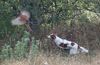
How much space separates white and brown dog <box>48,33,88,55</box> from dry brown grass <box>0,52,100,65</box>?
1.04 feet

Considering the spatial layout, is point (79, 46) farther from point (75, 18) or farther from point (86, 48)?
point (75, 18)

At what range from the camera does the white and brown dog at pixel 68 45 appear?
8680mm

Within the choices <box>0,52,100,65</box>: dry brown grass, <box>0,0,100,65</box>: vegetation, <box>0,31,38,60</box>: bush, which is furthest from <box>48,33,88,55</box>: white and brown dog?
<box>0,31,38,60</box>: bush

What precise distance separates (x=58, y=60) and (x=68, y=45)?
1.19 metres

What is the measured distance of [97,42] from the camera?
947cm

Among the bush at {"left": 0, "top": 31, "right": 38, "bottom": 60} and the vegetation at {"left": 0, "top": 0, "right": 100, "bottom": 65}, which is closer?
the bush at {"left": 0, "top": 31, "right": 38, "bottom": 60}

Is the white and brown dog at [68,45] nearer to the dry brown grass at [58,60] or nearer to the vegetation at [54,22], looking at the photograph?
the vegetation at [54,22]

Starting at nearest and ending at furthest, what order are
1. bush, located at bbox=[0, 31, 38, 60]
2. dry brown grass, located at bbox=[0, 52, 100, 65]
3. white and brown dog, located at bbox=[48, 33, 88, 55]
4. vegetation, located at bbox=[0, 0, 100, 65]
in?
1. dry brown grass, located at bbox=[0, 52, 100, 65]
2. bush, located at bbox=[0, 31, 38, 60]
3. white and brown dog, located at bbox=[48, 33, 88, 55]
4. vegetation, located at bbox=[0, 0, 100, 65]

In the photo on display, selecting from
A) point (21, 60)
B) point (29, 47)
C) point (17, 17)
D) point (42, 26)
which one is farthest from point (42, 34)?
point (21, 60)

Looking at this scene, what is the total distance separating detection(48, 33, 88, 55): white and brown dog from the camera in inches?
342

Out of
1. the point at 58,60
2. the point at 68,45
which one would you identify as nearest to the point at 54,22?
the point at 68,45

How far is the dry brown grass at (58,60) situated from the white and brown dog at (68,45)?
1.04 ft

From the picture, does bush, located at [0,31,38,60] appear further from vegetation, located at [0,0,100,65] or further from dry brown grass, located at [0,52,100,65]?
vegetation, located at [0,0,100,65]

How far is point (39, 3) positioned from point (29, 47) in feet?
5.35
